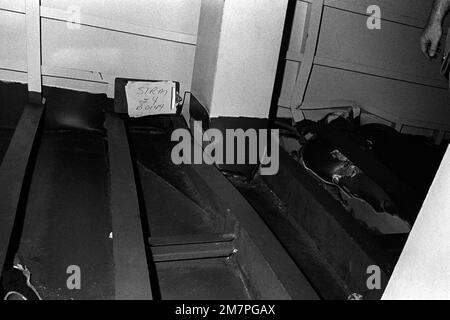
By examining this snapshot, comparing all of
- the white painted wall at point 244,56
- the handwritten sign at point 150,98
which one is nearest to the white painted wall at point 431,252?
the white painted wall at point 244,56

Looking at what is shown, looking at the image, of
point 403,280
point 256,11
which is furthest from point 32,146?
point 403,280

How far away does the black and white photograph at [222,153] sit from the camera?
1011 millimetres

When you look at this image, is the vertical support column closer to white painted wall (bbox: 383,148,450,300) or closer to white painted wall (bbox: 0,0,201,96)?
white painted wall (bbox: 0,0,201,96)

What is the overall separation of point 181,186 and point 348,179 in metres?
0.86

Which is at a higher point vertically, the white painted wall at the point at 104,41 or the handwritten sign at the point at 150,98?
the white painted wall at the point at 104,41

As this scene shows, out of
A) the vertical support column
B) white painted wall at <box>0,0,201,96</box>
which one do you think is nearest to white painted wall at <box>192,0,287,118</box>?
white painted wall at <box>0,0,201,96</box>

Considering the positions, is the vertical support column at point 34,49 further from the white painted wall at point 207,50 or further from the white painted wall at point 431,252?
the white painted wall at point 431,252

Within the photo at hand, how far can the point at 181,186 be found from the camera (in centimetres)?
158

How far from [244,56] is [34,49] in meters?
1.06

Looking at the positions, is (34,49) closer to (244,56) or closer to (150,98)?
(150,98)

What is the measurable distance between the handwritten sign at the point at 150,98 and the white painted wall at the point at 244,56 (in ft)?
1.07

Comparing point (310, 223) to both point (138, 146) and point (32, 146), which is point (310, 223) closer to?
point (138, 146)

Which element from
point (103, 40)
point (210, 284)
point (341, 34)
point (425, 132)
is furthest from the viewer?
point (425, 132)

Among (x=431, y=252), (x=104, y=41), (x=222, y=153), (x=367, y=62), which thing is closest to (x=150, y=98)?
(x=104, y=41)
